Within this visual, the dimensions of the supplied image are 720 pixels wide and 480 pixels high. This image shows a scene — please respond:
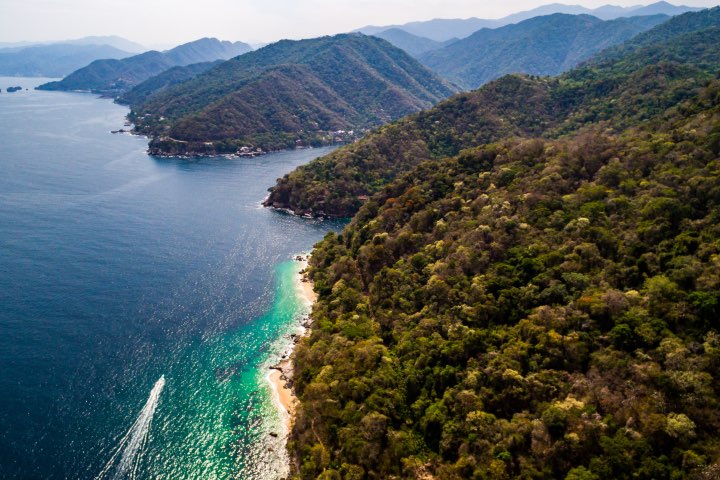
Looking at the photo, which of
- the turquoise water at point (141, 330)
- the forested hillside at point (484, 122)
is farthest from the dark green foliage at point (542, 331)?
the forested hillside at point (484, 122)

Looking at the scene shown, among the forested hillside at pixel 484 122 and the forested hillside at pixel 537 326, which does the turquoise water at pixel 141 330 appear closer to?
the forested hillside at pixel 537 326

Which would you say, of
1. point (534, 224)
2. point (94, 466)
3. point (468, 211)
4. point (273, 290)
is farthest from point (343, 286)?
point (94, 466)

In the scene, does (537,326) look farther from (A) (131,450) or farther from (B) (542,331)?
(A) (131,450)

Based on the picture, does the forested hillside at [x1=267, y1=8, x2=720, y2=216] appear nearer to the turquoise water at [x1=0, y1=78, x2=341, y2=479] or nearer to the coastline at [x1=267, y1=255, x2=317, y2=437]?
the turquoise water at [x1=0, y1=78, x2=341, y2=479]

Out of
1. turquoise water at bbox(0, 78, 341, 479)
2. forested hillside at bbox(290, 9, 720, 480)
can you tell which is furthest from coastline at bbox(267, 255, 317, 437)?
forested hillside at bbox(290, 9, 720, 480)

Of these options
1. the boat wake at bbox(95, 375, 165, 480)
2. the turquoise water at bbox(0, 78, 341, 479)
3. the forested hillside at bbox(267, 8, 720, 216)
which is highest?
the forested hillside at bbox(267, 8, 720, 216)

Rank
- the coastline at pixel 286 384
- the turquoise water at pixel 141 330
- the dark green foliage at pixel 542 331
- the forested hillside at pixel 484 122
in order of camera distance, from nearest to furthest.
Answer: the dark green foliage at pixel 542 331 → the turquoise water at pixel 141 330 → the coastline at pixel 286 384 → the forested hillside at pixel 484 122
